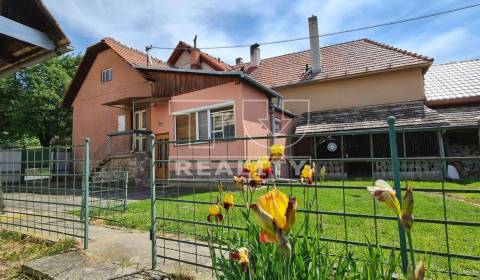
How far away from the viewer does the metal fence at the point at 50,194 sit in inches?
196

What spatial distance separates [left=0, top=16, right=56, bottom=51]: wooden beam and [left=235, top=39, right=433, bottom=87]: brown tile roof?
51.6 feet

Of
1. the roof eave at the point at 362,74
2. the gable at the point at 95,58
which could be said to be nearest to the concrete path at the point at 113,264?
the gable at the point at 95,58

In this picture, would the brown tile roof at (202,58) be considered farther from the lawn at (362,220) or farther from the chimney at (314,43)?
the lawn at (362,220)

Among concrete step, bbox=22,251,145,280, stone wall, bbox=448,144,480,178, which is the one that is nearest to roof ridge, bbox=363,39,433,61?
stone wall, bbox=448,144,480,178

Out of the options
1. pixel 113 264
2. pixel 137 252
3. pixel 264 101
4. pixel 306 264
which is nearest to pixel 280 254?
pixel 306 264

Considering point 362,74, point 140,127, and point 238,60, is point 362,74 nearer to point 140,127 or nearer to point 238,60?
point 238,60

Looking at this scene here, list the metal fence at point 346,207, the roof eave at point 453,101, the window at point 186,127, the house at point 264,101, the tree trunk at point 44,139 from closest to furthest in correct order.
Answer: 1. the metal fence at point 346,207
2. the house at point 264,101
3. the window at point 186,127
4. the roof eave at point 453,101
5. the tree trunk at point 44,139

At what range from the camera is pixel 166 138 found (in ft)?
45.4

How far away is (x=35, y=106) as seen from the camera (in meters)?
22.0

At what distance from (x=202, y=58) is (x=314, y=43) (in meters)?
7.01

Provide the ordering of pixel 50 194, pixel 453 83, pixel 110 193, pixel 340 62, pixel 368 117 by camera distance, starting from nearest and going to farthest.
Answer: pixel 50 194 < pixel 110 193 < pixel 368 117 < pixel 453 83 < pixel 340 62

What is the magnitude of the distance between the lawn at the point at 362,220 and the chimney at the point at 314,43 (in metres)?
11.8

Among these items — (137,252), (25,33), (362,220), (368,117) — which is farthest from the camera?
(368,117)

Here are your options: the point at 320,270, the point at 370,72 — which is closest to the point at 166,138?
the point at 370,72
